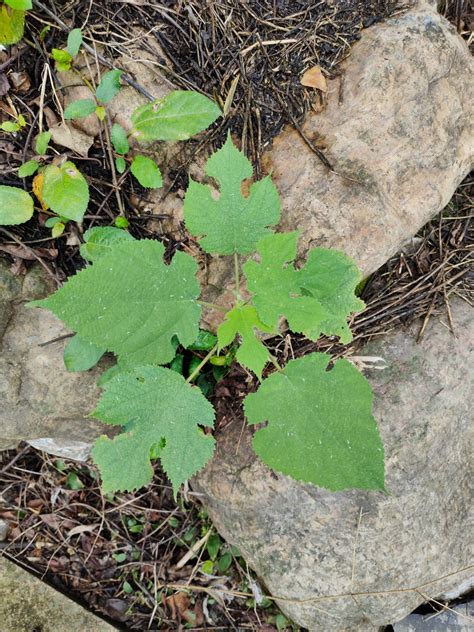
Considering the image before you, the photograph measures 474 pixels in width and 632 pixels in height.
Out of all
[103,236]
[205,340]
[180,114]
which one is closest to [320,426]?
[205,340]

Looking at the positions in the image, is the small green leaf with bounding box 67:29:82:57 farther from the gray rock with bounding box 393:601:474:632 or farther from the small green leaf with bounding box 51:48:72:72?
the gray rock with bounding box 393:601:474:632

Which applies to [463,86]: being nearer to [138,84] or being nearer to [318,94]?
[318,94]

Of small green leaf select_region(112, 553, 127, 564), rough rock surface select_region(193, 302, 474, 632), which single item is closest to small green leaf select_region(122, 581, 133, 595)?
small green leaf select_region(112, 553, 127, 564)

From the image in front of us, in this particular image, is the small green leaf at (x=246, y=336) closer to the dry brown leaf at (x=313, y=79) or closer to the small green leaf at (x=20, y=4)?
the dry brown leaf at (x=313, y=79)

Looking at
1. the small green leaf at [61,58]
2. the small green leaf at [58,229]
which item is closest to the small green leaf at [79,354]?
the small green leaf at [58,229]

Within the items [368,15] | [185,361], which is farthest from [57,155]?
[368,15]

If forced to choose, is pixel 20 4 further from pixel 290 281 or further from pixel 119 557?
pixel 119 557
